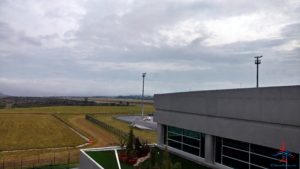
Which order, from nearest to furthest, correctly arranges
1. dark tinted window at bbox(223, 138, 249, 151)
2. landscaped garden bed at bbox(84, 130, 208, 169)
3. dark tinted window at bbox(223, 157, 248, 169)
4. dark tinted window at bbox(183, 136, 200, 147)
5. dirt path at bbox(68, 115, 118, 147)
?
1. dark tinted window at bbox(223, 138, 249, 151)
2. dark tinted window at bbox(223, 157, 248, 169)
3. landscaped garden bed at bbox(84, 130, 208, 169)
4. dark tinted window at bbox(183, 136, 200, 147)
5. dirt path at bbox(68, 115, 118, 147)

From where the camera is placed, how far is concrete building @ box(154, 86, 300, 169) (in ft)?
58.1

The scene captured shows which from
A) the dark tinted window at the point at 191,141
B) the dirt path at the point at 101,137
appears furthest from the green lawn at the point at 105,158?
the dirt path at the point at 101,137

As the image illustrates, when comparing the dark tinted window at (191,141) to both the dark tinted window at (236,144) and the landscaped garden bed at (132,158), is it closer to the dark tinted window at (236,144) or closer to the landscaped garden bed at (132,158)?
the landscaped garden bed at (132,158)

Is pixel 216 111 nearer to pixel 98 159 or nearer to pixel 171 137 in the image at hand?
pixel 171 137

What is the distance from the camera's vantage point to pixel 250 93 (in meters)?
20.2

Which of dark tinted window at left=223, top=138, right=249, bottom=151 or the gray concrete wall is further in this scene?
dark tinted window at left=223, top=138, right=249, bottom=151

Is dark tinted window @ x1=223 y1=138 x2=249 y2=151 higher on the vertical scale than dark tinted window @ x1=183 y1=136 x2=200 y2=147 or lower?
higher

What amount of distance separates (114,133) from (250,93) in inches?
1778

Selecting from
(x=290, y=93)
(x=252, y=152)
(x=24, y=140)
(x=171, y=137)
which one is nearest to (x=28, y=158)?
(x=24, y=140)

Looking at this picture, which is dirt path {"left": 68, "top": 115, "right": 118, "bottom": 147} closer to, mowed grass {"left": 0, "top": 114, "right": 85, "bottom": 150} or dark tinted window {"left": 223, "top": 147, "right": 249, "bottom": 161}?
mowed grass {"left": 0, "top": 114, "right": 85, "bottom": 150}

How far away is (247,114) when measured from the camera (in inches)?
808

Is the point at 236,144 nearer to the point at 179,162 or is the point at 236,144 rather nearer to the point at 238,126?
the point at 238,126

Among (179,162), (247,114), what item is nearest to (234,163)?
(247,114)

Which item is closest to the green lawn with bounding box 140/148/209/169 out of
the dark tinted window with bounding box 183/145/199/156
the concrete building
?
the concrete building
